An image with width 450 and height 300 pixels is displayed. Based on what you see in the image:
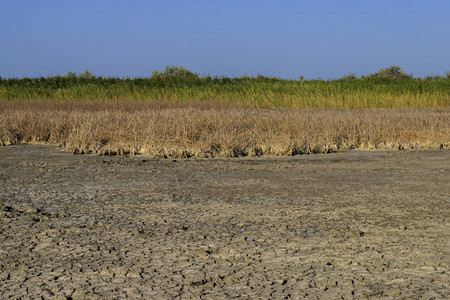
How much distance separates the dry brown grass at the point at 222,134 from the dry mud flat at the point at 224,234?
2315mm

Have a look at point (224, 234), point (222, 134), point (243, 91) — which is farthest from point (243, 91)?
point (224, 234)

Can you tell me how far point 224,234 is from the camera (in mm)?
4051

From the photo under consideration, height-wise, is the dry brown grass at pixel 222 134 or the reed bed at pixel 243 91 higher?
the reed bed at pixel 243 91

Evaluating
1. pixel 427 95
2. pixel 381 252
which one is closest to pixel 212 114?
pixel 381 252

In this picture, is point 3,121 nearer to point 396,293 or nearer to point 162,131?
point 162,131

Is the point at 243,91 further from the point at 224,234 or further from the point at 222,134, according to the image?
the point at 224,234

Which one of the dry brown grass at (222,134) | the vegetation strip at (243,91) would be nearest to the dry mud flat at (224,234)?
the dry brown grass at (222,134)

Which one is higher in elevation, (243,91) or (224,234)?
(243,91)

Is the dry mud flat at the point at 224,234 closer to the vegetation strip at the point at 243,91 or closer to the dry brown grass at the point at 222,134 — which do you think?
the dry brown grass at the point at 222,134

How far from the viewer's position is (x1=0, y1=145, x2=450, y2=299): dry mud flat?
3014 millimetres

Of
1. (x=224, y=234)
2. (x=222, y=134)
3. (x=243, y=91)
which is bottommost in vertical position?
(x=224, y=234)

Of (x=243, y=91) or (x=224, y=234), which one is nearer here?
(x=224, y=234)

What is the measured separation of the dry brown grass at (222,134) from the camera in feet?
32.1

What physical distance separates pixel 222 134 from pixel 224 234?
259 inches
